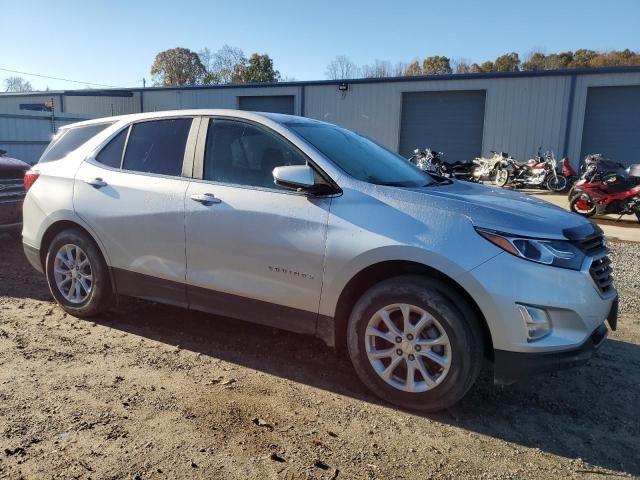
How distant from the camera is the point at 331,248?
3.36 metres

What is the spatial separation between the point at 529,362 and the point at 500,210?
0.89 meters

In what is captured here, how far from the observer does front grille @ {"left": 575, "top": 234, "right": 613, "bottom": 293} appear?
3.12 meters

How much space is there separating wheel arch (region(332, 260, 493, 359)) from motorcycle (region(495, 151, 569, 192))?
1612cm

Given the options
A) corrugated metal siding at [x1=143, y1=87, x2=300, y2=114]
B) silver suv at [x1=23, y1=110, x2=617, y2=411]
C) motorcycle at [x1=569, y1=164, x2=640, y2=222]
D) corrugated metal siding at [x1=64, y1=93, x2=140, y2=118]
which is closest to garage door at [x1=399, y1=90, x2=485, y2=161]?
corrugated metal siding at [x1=143, y1=87, x2=300, y2=114]

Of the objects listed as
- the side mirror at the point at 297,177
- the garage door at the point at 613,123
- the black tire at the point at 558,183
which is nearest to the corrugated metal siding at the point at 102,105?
the black tire at the point at 558,183

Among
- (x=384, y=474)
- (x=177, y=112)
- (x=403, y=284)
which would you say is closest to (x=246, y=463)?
(x=384, y=474)

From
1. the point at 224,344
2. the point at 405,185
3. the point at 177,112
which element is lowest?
the point at 224,344

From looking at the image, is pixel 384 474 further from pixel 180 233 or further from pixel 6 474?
pixel 180 233

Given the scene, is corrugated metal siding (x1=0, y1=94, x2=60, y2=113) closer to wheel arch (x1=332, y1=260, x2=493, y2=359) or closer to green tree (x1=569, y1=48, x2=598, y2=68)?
wheel arch (x1=332, y1=260, x2=493, y2=359)

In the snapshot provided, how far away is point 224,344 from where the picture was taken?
14.0ft

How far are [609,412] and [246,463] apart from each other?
7.41 ft

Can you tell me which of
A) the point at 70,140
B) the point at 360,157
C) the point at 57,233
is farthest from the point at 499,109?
the point at 57,233

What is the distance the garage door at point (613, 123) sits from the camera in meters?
19.2

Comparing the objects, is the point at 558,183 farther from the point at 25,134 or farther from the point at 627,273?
the point at 25,134
